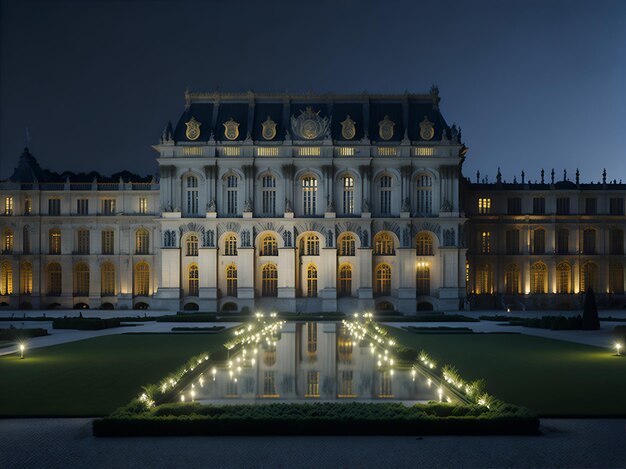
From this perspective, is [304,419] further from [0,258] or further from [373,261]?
[0,258]

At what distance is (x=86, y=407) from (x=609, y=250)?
241ft

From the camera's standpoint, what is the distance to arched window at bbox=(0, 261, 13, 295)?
7950cm

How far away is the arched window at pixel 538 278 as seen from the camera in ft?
262

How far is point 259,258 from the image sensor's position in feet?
246

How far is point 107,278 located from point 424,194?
37946 millimetres

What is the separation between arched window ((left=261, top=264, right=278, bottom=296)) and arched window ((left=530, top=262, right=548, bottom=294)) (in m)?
29.9

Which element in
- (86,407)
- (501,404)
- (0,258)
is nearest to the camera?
(501,404)

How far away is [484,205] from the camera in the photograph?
268 ft

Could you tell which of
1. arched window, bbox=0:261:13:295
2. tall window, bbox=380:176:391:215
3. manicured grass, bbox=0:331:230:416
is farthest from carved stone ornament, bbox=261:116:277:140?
manicured grass, bbox=0:331:230:416

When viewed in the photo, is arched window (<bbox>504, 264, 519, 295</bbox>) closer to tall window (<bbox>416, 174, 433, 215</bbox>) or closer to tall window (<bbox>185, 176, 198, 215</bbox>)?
tall window (<bbox>416, 174, 433, 215</bbox>)

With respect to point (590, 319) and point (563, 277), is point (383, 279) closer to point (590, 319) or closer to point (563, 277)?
point (563, 277)

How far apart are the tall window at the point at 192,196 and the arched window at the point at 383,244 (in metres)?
20.4

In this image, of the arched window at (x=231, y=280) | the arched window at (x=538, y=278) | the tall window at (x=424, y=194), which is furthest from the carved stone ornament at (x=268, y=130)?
the arched window at (x=538, y=278)

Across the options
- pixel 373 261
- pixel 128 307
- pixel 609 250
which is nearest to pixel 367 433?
pixel 373 261
